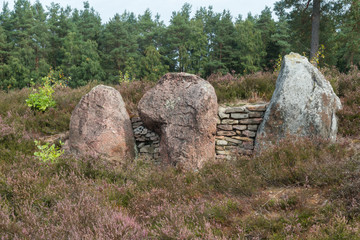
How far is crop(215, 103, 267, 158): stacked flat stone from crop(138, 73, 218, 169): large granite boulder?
36cm

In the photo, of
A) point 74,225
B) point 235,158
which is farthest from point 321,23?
point 74,225

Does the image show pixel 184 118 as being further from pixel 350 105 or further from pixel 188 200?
pixel 350 105

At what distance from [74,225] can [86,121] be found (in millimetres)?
3903

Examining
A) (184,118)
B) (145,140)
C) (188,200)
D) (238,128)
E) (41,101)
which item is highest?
(41,101)

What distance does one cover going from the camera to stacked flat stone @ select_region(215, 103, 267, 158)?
6.03m

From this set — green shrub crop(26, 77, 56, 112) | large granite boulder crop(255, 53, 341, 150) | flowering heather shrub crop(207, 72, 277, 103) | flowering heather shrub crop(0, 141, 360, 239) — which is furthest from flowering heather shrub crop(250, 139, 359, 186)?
green shrub crop(26, 77, 56, 112)

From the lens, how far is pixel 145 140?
6711mm

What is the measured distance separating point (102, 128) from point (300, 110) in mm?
4483

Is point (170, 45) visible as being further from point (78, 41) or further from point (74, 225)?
point (74, 225)

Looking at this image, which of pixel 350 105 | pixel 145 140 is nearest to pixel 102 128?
pixel 145 140

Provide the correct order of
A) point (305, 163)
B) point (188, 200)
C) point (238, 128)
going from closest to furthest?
1. point (188, 200)
2. point (305, 163)
3. point (238, 128)

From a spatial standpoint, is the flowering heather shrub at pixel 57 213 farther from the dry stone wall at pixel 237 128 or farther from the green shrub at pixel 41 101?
the green shrub at pixel 41 101

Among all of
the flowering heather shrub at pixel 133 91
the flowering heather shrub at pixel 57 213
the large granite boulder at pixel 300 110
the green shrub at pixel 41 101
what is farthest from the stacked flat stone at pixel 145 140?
the green shrub at pixel 41 101

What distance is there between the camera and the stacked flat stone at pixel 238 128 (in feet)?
19.8
